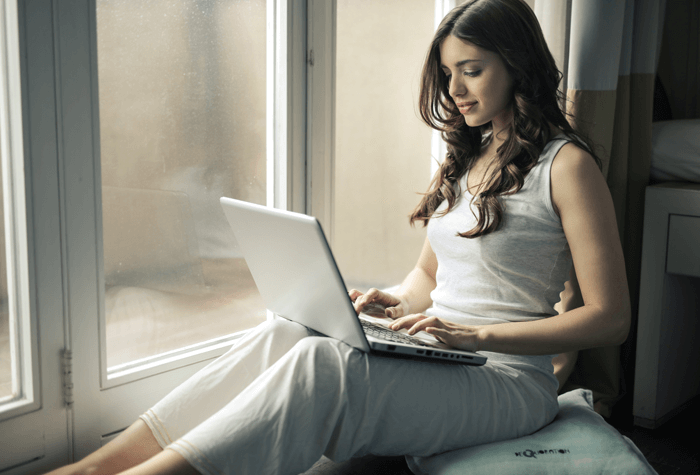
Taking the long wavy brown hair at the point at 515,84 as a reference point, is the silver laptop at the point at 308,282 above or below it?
below

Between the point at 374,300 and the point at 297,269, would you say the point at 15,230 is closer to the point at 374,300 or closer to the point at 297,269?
the point at 297,269

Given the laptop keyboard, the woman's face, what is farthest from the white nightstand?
the laptop keyboard

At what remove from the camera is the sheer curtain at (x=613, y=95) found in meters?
1.55

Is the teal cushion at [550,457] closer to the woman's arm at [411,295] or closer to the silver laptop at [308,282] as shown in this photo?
the silver laptop at [308,282]

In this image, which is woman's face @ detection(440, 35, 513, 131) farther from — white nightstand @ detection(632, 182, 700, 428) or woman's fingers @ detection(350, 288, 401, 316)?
white nightstand @ detection(632, 182, 700, 428)

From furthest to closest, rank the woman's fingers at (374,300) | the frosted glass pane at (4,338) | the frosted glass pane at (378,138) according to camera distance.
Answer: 1. the frosted glass pane at (378,138)
2. the woman's fingers at (374,300)
3. the frosted glass pane at (4,338)

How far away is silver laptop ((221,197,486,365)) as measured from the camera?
855 millimetres

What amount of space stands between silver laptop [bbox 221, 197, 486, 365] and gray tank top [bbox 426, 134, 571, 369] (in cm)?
15

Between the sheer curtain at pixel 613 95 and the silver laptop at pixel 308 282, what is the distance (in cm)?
83

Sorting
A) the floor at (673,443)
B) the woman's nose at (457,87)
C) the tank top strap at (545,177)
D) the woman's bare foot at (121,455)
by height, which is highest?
the woman's nose at (457,87)

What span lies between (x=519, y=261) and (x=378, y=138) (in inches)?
35.0

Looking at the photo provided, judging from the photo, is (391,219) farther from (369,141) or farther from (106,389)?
(106,389)

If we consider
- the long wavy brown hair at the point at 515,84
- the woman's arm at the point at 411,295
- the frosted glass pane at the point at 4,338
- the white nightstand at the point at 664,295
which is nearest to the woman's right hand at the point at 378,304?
the woman's arm at the point at 411,295

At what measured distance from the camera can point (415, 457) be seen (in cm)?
103
